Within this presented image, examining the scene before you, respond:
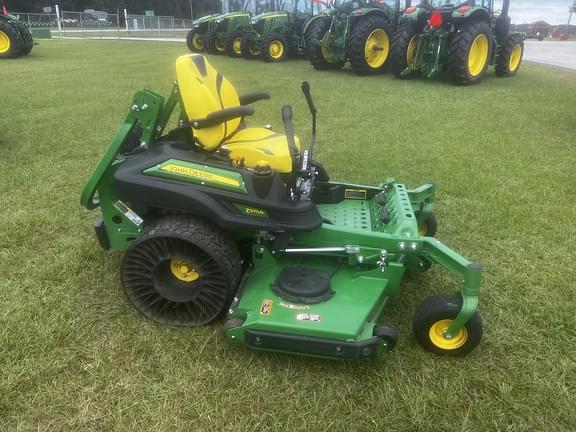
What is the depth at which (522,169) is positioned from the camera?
4836mm

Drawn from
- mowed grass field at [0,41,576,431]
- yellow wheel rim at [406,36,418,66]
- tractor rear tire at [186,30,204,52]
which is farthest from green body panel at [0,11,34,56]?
yellow wheel rim at [406,36,418,66]

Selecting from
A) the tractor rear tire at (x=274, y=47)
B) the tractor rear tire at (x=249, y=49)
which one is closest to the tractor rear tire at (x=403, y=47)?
the tractor rear tire at (x=274, y=47)

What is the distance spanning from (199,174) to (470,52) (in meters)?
8.66

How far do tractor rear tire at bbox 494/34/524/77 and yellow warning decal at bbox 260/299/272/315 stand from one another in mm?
10028

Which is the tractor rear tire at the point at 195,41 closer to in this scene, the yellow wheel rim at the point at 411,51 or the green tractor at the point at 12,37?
the green tractor at the point at 12,37

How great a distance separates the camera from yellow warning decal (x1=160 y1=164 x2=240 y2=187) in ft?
7.72

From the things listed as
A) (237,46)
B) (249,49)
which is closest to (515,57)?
(249,49)

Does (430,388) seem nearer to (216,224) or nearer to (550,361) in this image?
(550,361)

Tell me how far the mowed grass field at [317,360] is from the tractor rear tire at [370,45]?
5.18m

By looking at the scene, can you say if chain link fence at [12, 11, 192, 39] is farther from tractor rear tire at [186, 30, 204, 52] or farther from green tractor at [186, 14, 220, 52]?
green tractor at [186, 14, 220, 52]

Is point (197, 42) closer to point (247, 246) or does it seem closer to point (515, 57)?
point (515, 57)

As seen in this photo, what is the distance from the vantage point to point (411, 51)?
393 inches

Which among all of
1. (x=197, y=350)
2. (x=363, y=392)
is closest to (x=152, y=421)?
(x=197, y=350)

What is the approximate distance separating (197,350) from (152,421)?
16.5 inches
